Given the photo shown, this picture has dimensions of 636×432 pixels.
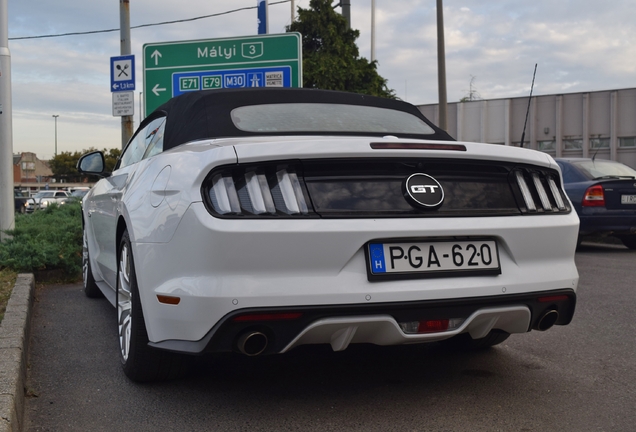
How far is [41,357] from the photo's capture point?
4223mm

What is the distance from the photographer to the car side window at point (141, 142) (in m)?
4.47

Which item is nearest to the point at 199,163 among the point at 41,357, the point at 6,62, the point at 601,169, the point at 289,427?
the point at 289,427

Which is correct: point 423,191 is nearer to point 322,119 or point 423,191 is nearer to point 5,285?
point 322,119

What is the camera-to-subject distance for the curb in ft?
9.03

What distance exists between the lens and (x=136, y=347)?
3414 mm

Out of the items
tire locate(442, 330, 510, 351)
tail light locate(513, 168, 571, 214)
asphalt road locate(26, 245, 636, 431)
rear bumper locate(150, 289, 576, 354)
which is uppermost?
Answer: tail light locate(513, 168, 571, 214)

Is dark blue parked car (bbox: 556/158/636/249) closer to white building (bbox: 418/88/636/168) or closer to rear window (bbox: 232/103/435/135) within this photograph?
rear window (bbox: 232/103/435/135)

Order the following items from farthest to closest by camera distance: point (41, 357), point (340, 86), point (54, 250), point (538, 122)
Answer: point (538, 122), point (340, 86), point (54, 250), point (41, 357)

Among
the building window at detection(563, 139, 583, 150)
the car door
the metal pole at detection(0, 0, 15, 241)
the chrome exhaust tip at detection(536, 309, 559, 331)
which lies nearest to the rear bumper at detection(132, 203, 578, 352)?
the chrome exhaust tip at detection(536, 309, 559, 331)

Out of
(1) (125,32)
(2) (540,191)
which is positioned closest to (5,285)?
(2) (540,191)

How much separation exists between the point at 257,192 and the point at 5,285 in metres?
3.93

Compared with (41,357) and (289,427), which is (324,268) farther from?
(41,357)

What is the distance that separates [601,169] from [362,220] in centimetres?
892

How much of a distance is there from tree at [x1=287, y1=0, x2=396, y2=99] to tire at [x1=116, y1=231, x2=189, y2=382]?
24126 millimetres
